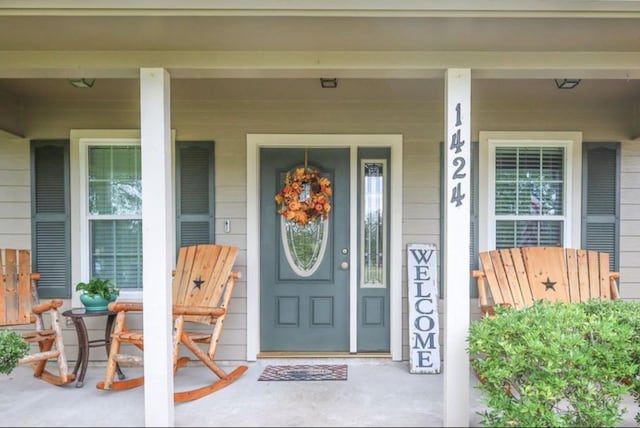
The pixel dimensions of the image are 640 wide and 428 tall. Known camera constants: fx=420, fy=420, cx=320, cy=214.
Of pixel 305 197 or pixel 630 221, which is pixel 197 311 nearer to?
pixel 305 197

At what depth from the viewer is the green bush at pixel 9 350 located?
2.49 m

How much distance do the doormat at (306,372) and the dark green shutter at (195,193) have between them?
1.29m

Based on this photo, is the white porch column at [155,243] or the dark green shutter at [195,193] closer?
the white porch column at [155,243]

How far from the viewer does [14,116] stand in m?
3.78

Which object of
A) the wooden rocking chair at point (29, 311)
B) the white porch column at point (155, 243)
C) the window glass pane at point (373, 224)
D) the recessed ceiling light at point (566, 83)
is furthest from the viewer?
the window glass pane at point (373, 224)

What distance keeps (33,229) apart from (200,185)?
1.59 m

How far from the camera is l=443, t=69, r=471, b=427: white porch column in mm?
2465

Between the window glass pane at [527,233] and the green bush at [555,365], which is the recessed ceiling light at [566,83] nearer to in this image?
the window glass pane at [527,233]

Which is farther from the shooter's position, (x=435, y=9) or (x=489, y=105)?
(x=489, y=105)

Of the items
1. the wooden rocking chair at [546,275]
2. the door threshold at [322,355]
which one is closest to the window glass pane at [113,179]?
the door threshold at [322,355]

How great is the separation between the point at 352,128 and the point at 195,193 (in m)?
1.58

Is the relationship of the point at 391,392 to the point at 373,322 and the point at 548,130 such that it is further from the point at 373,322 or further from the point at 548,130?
the point at 548,130

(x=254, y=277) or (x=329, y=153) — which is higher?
(x=329, y=153)

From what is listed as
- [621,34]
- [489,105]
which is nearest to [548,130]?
[489,105]
